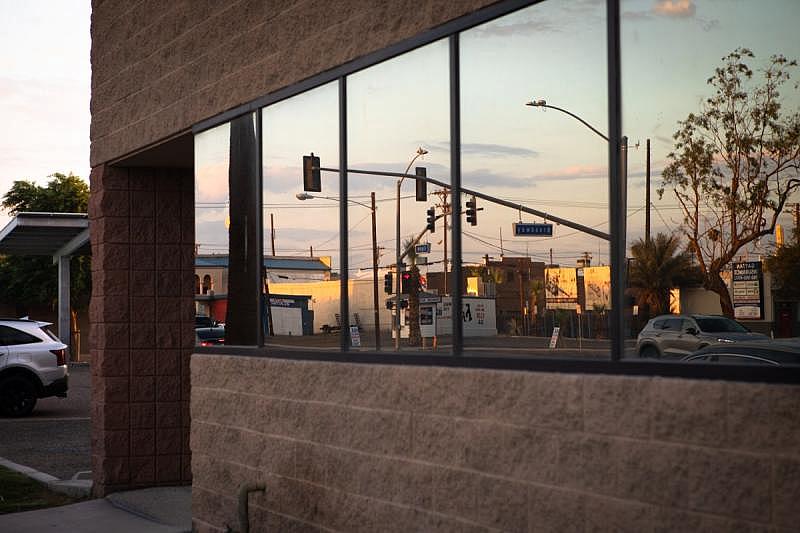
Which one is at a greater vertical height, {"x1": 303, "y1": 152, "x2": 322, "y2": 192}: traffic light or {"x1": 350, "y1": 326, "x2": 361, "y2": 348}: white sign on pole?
{"x1": 303, "y1": 152, "x2": 322, "y2": 192}: traffic light

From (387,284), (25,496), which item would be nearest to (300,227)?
(387,284)

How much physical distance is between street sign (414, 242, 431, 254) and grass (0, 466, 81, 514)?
20.1 feet

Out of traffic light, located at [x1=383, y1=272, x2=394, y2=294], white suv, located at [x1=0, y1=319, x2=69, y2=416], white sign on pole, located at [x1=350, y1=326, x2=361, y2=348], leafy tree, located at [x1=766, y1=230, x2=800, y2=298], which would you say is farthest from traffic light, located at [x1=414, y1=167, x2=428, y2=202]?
white suv, located at [x1=0, y1=319, x2=69, y2=416]

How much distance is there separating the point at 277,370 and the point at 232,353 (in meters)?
0.83

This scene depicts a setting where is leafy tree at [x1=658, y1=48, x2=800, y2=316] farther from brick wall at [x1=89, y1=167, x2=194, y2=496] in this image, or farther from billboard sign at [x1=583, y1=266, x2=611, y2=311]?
brick wall at [x1=89, y1=167, x2=194, y2=496]

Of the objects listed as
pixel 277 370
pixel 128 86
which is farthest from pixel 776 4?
pixel 128 86

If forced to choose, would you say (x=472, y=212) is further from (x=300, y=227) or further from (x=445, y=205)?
(x=300, y=227)

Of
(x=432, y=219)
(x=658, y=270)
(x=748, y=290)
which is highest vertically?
(x=432, y=219)

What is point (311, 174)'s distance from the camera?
25.0 feet

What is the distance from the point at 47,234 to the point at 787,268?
2943 centimetres

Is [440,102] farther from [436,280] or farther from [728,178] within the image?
[728,178]

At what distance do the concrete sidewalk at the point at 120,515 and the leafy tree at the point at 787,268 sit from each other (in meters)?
5.87

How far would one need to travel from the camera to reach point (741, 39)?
4688 millimetres

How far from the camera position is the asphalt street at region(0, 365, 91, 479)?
559 inches
